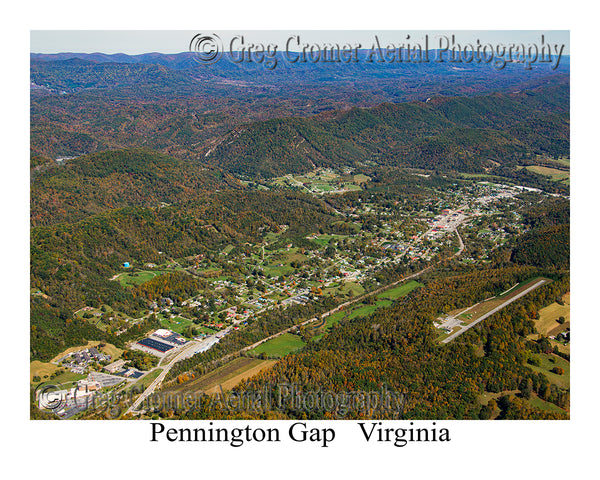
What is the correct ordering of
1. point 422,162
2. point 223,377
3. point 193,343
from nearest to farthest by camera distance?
point 223,377 < point 193,343 < point 422,162

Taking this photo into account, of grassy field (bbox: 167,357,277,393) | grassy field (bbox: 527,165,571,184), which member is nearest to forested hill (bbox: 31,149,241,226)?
grassy field (bbox: 167,357,277,393)

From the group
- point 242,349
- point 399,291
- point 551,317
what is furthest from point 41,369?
point 551,317

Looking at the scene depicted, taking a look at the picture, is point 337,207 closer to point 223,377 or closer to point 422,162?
point 422,162

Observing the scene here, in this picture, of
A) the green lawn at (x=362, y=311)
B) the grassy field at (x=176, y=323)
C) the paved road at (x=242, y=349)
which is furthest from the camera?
the green lawn at (x=362, y=311)

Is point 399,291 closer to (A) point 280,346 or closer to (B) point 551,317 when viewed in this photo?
(B) point 551,317

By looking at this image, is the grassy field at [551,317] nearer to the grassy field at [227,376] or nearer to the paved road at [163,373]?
the grassy field at [227,376]

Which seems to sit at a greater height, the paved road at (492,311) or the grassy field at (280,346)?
the paved road at (492,311)

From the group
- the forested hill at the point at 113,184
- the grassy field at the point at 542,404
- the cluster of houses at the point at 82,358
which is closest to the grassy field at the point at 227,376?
the cluster of houses at the point at 82,358

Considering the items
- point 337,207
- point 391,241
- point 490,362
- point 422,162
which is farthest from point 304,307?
point 422,162
